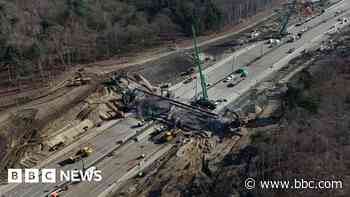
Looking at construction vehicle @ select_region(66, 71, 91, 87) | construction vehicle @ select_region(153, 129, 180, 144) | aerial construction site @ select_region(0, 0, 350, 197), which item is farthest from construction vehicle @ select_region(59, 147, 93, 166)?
construction vehicle @ select_region(66, 71, 91, 87)

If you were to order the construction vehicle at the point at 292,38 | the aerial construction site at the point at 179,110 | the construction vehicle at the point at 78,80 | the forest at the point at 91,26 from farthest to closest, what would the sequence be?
1. the construction vehicle at the point at 292,38
2. the forest at the point at 91,26
3. the construction vehicle at the point at 78,80
4. the aerial construction site at the point at 179,110

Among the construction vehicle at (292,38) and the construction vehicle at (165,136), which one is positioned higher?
the construction vehicle at (292,38)

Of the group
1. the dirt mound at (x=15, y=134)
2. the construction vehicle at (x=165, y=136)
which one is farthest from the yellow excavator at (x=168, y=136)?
the dirt mound at (x=15, y=134)

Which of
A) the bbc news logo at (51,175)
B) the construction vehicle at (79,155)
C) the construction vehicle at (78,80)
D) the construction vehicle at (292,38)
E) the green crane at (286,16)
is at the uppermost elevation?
the green crane at (286,16)

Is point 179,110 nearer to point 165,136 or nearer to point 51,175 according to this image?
point 165,136

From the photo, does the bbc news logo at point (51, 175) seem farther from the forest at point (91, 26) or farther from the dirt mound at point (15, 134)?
the forest at point (91, 26)

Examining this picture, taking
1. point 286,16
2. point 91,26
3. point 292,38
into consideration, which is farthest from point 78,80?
point 286,16
